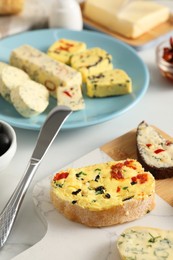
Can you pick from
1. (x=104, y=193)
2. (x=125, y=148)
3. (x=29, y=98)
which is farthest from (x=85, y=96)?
(x=104, y=193)

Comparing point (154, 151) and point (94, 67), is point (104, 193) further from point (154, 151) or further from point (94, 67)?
point (94, 67)

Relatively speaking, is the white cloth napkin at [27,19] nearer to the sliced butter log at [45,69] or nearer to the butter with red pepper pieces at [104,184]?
the sliced butter log at [45,69]

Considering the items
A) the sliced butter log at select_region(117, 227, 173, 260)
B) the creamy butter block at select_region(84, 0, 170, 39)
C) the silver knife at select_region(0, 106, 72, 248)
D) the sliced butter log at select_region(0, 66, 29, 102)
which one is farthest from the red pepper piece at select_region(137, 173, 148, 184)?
the creamy butter block at select_region(84, 0, 170, 39)

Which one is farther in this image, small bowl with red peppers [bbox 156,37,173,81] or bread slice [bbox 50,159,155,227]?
small bowl with red peppers [bbox 156,37,173,81]

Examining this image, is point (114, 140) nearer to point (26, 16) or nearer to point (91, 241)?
point (91, 241)

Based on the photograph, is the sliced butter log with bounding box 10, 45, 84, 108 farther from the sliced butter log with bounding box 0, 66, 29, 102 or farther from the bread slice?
the bread slice

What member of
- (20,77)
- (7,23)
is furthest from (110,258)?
(7,23)
